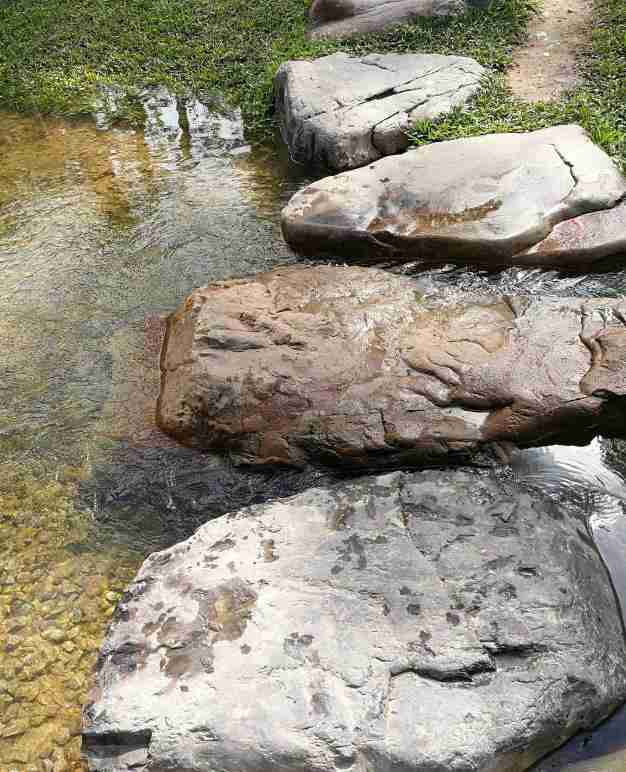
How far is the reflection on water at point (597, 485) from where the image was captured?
2797 mm

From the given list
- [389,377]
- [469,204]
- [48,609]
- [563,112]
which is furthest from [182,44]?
[48,609]

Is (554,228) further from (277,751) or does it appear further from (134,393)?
(277,751)

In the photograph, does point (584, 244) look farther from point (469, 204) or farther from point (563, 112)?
point (563, 112)

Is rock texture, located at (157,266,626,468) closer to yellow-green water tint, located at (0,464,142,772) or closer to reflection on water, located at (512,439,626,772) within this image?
reflection on water, located at (512,439,626,772)

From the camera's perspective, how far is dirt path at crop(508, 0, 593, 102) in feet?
21.8

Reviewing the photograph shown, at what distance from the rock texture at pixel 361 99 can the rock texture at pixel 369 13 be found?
1088 millimetres

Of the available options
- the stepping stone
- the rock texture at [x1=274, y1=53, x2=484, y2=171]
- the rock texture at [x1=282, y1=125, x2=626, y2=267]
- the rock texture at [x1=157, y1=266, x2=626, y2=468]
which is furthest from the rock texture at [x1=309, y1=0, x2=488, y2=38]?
the rock texture at [x1=157, y1=266, x2=626, y2=468]

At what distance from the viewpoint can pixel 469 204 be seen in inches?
185

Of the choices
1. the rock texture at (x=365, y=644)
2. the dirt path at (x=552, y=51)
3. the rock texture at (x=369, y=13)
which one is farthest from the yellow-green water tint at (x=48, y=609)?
the rock texture at (x=369, y=13)

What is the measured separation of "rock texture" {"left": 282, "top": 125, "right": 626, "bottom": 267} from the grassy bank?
0.74 m

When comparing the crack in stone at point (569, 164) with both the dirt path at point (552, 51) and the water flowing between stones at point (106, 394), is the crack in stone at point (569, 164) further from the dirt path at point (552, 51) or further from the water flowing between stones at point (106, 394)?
the dirt path at point (552, 51)

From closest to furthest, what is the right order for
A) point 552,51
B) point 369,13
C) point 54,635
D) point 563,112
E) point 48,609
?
point 54,635 → point 48,609 → point 563,112 → point 552,51 → point 369,13

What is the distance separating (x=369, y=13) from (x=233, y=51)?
1574 mm

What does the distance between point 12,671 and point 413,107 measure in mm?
5206
